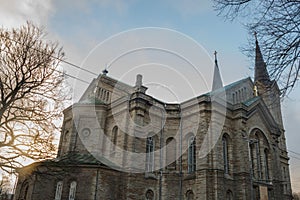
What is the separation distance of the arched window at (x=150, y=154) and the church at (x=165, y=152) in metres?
0.08

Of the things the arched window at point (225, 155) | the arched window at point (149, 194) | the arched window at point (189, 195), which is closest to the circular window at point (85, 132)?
the arched window at point (149, 194)

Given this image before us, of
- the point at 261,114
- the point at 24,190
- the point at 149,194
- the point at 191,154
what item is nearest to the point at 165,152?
the point at 191,154

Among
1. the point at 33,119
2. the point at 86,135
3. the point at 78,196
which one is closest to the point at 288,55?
the point at 33,119

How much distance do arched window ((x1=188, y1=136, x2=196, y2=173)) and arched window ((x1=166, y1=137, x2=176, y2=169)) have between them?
132 cm

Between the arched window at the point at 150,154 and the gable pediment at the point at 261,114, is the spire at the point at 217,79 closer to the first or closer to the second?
the gable pediment at the point at 261,114

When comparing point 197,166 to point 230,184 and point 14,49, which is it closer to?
point 230,184

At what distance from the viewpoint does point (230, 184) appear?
69.1 ft

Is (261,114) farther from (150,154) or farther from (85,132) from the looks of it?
(85,132)

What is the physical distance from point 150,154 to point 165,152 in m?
1.39

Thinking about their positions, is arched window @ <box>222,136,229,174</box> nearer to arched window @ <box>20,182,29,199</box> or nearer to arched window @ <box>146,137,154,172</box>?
arched window @ <box>146,137,154,172</box>

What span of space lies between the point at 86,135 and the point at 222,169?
12.0m

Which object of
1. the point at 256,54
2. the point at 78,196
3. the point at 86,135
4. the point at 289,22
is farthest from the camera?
the point at 86,135

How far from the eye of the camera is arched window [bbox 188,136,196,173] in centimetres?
2215

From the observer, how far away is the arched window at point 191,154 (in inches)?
872
